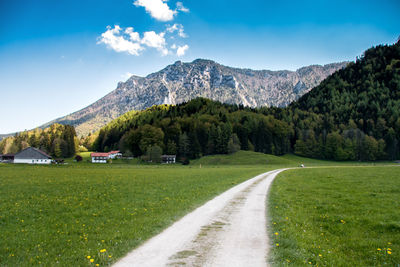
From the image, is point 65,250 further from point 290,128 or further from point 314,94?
point 314,94

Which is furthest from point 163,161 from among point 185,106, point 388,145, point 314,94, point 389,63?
point 389,63

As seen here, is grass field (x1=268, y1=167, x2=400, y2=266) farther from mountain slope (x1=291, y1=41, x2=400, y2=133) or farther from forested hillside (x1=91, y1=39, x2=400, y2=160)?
mountain slope (x1=291, y1=41, x2=400, y2=133)

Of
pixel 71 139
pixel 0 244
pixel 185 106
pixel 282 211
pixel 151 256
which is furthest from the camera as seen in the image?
pixel 185 106

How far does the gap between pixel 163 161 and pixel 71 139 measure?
68.6 meters

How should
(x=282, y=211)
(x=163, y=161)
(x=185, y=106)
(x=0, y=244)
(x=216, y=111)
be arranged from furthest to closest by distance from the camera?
(x=185, y=106) → (x=216, y=111) → (x=163, y=161) → (x=282, y=211) → (x=0, y=244)

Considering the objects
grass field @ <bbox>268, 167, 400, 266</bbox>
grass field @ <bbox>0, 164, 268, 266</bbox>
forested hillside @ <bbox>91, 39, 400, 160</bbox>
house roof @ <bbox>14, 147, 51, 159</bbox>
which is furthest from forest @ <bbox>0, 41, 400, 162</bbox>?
grass field @ <bbox>268, 167, 400, 266</bbox>

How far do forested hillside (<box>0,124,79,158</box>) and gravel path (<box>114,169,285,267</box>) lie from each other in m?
151

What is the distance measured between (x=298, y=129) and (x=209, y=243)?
154 m

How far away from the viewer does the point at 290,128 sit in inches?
5802

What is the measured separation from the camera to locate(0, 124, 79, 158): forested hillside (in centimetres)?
13838

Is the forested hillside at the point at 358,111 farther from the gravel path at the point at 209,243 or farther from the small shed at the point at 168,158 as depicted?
the gravel path at the point at 209,243

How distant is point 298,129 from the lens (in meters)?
148

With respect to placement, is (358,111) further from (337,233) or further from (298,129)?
(337,233)

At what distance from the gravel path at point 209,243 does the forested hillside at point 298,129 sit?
3917 inches
